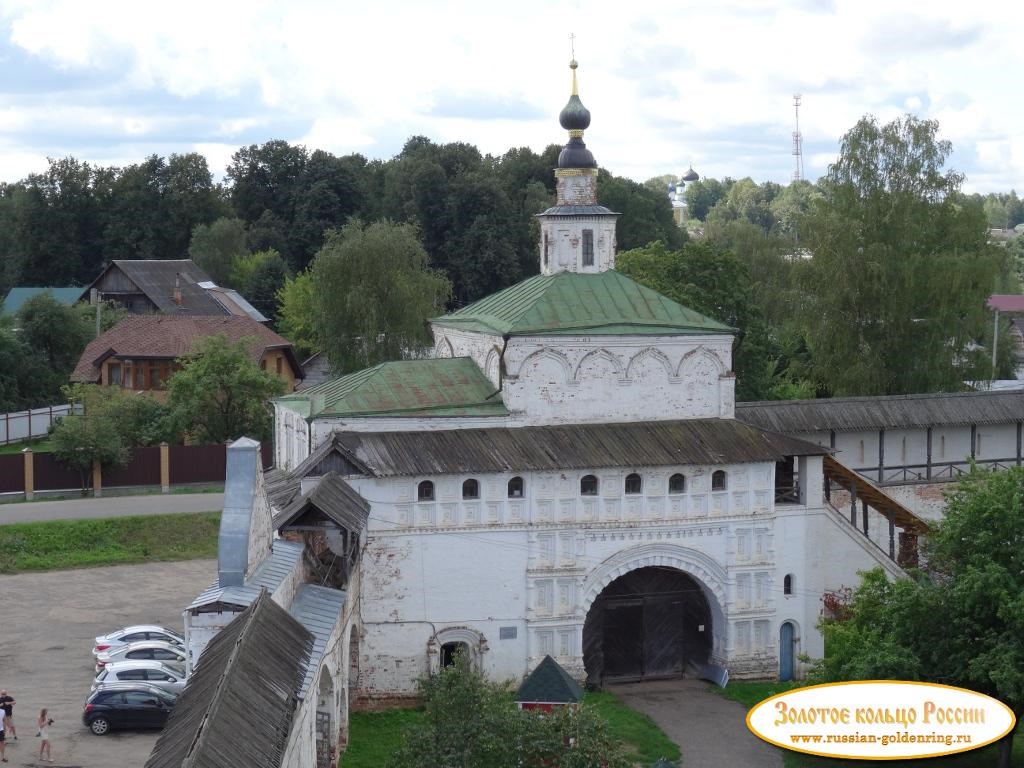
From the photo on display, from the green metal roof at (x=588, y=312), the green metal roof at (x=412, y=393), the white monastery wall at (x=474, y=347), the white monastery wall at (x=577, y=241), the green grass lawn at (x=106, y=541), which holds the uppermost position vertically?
the white monastery wall at (x=577, y=241)

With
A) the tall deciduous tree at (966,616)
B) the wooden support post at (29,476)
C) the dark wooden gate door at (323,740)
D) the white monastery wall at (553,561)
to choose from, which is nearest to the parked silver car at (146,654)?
the white monastery wall at (553,561)

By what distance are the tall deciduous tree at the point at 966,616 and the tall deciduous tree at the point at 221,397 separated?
20777mm

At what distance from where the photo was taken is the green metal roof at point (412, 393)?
2581cm

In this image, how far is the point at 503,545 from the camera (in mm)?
25766

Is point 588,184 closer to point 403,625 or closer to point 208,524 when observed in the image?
point 403,625

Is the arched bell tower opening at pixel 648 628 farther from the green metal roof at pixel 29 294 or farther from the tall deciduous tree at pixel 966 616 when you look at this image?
the green metal roof at pixel 29 294

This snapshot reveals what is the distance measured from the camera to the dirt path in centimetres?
2309

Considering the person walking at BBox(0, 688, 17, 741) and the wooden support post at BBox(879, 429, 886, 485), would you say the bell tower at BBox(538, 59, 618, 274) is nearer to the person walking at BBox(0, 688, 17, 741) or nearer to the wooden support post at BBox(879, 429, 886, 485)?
the wooden support post at BBox(879, 429, 886, 485)

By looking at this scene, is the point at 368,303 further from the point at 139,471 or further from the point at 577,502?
the point at 577,502

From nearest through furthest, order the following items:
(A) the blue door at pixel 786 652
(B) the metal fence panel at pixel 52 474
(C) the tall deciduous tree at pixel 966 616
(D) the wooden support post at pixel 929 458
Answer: (C) the tall deciduous tree at pixel 966 616
(A) the blue door at pixel 786 652
(D) the wooden support post at pixel 929 458
(B) the metal fence panel at pixel 52 474

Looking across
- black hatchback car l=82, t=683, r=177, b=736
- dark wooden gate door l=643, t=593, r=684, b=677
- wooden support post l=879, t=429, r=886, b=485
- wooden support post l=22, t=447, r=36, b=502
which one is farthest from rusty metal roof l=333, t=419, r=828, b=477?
wooden support post l=22, t=447, r=36, b=502

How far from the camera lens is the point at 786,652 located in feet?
89.8

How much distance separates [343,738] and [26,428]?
25.7m

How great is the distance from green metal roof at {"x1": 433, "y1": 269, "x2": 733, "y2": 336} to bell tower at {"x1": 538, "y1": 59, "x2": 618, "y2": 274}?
13.4 inches
